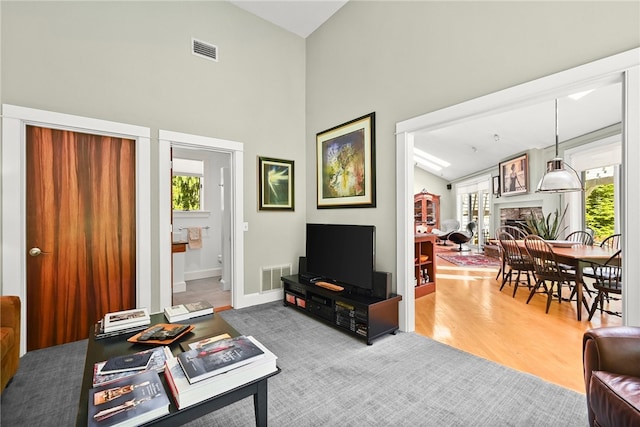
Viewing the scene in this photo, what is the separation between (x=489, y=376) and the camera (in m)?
2.11

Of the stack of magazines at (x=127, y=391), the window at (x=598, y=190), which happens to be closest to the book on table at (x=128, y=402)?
the stack of magazines at (x=127, y=391)

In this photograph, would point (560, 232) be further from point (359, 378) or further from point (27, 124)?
point (27, 124)

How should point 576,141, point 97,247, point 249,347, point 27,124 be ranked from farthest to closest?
point 576,141
point 97,247
point 27,124
point 249,347

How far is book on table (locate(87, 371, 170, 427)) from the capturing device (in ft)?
3.27

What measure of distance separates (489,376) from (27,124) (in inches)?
166

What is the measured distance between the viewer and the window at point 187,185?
549 centimetres

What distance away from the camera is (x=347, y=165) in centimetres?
358

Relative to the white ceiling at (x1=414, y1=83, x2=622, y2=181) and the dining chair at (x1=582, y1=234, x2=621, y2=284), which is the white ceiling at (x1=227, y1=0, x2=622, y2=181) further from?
the dining chair at (x1=582, y1=234, x2=621, y2=284)

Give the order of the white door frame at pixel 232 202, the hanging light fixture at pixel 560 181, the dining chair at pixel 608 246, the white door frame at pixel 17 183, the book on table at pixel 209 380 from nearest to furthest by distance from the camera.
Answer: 1. the book on table at pixel 209 380
2. the white door frame at pixel 17 183
3. the white door frame at pixel 232 202
4. the dining chair at pixel 608 246
5. the hanging light fixture at pixel 560 181

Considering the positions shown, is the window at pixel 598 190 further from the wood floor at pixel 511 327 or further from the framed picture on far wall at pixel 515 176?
the wood floor at pixel 511 327

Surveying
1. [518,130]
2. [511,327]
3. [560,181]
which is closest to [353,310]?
[511,327]

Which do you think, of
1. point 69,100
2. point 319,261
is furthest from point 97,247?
point 319,261

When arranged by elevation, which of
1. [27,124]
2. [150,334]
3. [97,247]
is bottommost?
[150,334]

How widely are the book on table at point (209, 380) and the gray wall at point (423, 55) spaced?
203 centimetres
